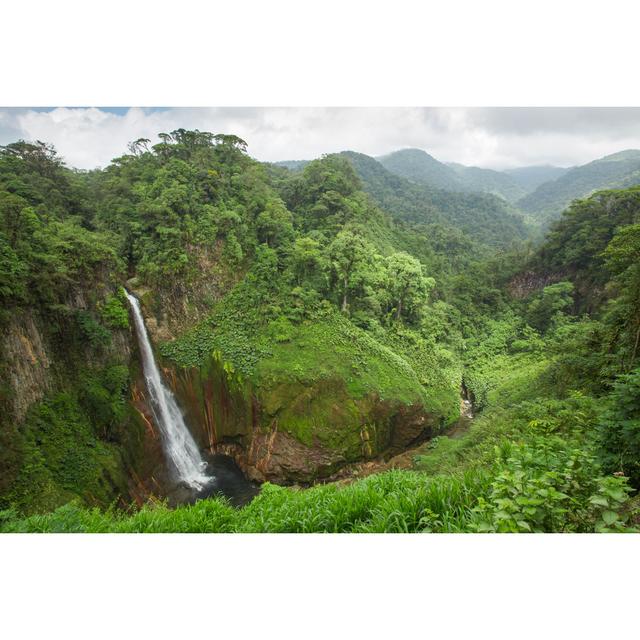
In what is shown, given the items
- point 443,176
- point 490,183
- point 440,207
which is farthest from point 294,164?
point 490,183

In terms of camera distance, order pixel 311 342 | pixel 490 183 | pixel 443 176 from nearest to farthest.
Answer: pixel 311 342, pixel 443 176, pixel 490 183

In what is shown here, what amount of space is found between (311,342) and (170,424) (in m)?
5.68

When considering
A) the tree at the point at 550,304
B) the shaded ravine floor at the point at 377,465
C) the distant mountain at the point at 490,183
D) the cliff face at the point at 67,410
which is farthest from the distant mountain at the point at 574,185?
the cliff face at the point at 67,410

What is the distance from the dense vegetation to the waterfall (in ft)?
2.41

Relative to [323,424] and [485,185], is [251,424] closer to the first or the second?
[323,424]

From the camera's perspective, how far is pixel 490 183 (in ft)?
416

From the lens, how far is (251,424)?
1202 cm

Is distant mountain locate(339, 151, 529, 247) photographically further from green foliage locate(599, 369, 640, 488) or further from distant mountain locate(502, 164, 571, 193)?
distant mountain locate(502, 164, 571, 193)

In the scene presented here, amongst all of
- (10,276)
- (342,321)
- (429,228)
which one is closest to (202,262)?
(342,321)

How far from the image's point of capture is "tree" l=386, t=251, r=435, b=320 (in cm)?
1602

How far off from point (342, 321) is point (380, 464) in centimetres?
551

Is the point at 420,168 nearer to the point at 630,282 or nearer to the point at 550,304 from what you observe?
the point at 550,304

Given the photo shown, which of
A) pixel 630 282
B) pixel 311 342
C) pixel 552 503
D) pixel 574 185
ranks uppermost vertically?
pixel 574 185

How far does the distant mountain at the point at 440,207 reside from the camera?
4769cm
